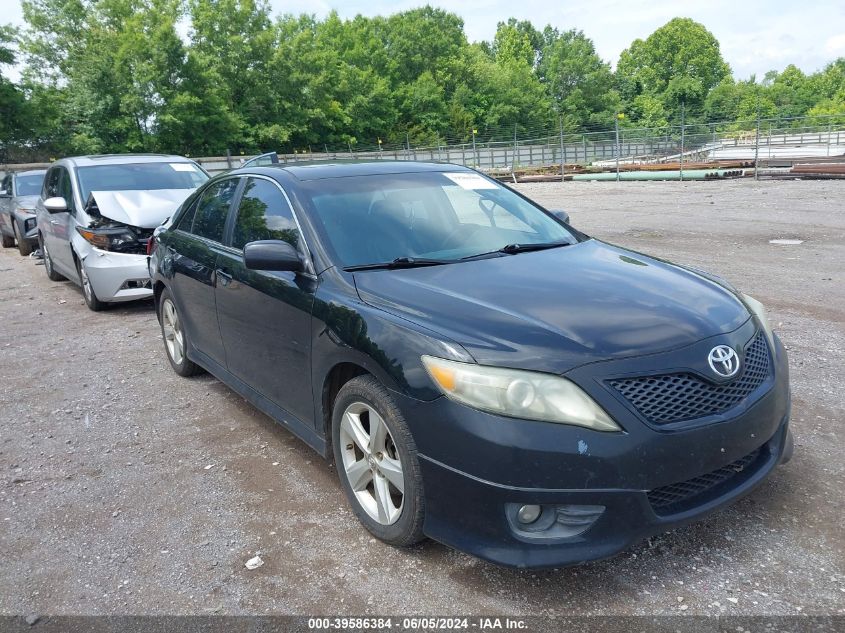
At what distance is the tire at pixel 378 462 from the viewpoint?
2840mm

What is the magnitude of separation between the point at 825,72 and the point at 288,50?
325ft

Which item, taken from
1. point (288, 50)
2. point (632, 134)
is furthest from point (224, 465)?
point (288, 50)

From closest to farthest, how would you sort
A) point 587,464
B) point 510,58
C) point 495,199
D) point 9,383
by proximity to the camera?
point 587,464, point 495,199, point 9,383, point 510,58

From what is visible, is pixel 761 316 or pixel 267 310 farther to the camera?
pixel 267 310

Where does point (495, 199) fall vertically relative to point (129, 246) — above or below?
above

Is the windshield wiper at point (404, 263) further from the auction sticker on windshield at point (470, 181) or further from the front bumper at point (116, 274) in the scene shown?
the front bumper at point (116, 274)

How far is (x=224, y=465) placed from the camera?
4.10m

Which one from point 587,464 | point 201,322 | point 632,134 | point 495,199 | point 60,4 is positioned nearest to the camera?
point 587,464

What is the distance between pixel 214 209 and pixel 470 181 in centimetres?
171

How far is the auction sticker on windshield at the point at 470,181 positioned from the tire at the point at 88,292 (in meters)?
5.29

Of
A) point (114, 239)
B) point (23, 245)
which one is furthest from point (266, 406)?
point (23, 245)

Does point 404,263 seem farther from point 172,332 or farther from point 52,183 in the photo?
point 52,183

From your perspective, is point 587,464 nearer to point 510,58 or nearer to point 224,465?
point 224,465

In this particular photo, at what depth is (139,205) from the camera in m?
8.34
